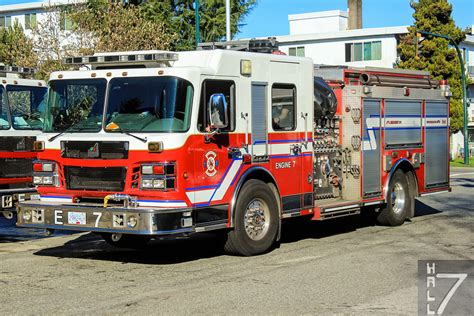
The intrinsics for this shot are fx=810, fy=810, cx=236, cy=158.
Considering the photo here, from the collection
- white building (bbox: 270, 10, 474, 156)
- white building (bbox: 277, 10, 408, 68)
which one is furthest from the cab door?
white building (bbox: 277, 10, 408, 68)

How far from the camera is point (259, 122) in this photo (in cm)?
1120

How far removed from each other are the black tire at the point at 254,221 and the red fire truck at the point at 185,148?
0.02 meters

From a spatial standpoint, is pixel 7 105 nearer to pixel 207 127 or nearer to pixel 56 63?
pixel 207 127

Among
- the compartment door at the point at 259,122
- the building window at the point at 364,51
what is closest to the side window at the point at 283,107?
the compartment door at the point at 259,122

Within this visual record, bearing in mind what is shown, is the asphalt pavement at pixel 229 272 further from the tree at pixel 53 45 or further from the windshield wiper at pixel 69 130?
the tree at pixel 53 45

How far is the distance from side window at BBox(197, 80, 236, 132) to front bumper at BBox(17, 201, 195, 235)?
3.82ft

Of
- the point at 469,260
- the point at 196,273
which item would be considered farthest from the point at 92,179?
the point at 469,260

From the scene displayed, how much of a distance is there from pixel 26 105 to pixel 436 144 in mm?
7628

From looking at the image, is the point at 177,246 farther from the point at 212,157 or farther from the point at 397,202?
the point at 397,202

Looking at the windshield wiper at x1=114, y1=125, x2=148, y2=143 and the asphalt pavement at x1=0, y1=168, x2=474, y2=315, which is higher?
the windshield wiper at x1=114, y1=125, x2=148, y2=143

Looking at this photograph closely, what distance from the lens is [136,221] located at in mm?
9648

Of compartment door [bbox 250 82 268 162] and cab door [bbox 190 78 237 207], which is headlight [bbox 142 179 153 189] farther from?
compartment door [bbox 250 82 268 162]

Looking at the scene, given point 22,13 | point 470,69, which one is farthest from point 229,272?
point 22,13

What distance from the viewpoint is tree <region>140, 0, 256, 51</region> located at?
131 feet
